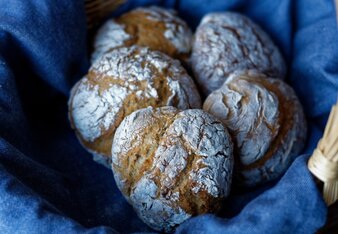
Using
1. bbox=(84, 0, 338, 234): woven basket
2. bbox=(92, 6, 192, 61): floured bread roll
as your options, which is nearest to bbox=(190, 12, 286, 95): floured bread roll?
bbox=(92, 6, 192, 61): floured bread roll

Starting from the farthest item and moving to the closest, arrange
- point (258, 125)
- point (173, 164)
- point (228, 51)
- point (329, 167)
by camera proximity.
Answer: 1. point (228, 51)
2. point (258, 125)
3. point (173, 164)
4. point (329, 167)

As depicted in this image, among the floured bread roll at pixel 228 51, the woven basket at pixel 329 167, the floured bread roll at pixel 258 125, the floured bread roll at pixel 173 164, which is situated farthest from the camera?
the floured bread roll at pixel 228 51

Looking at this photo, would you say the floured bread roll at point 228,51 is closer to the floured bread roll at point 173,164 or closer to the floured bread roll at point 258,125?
the floured bread roll at point 258,125

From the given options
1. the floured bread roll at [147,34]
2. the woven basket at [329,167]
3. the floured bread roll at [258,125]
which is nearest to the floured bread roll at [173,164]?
the floured bread roll at [258,125]

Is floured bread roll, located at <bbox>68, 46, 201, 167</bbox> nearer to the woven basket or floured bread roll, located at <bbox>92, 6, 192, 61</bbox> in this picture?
floured bread roll, located at <bbox>92, 6, 192, 61</bbox>

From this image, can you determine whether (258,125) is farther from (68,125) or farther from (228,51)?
(68,125)

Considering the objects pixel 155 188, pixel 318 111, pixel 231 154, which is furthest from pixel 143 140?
pixel 318 111

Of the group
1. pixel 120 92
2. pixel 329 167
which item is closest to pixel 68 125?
pixel 120 92
